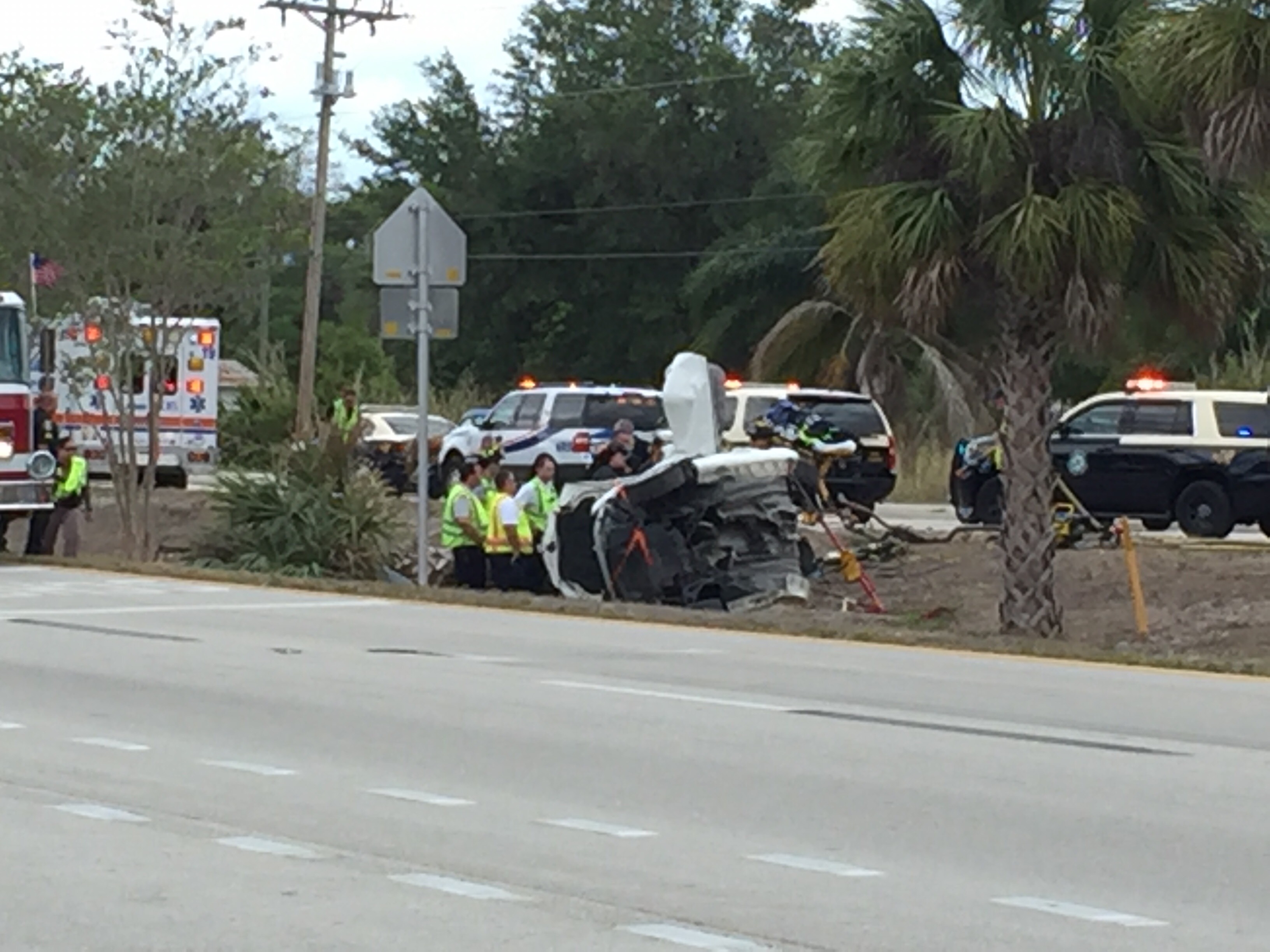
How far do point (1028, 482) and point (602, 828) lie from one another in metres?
12.1

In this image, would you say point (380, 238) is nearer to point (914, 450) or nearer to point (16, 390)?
point (16, 390)

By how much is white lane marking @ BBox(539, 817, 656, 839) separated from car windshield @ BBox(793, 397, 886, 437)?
78.2 feet

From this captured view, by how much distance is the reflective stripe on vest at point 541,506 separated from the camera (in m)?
24.3

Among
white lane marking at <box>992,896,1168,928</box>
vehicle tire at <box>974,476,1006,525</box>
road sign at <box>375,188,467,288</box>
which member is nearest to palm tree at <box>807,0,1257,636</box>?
road sign at <box>375,188,467,288</box>

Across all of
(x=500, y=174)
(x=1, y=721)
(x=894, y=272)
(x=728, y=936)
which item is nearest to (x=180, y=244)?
(x=894, y=272)

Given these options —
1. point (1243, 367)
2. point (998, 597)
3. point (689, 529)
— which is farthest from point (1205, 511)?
point (1243, 367)

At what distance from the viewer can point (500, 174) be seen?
65.1 metres

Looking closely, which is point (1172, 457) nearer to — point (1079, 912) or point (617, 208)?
point (1079, 912)

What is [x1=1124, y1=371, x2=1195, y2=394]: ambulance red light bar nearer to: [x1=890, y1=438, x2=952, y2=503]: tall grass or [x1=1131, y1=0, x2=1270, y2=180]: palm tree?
[x1=890, y1=438, x2=952, y2=503]: tall grass

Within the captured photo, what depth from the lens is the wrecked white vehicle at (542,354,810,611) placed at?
2241cm

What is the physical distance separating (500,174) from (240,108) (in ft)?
Result: 123

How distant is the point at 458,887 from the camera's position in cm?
859

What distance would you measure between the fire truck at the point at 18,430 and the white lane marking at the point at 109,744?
14268 mm

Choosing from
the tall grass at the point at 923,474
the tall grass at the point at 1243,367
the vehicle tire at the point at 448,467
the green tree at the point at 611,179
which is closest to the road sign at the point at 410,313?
the vehicle tire at the point at 448,467
